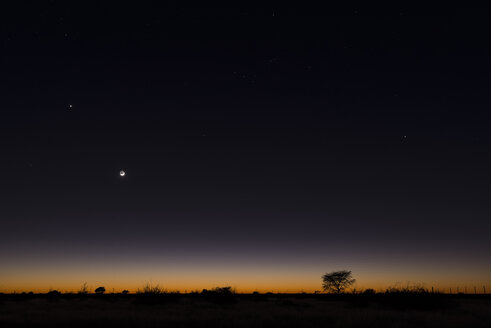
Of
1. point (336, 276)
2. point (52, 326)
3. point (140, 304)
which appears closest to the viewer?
point (52, 326)

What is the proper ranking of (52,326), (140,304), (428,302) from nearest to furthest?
(52,326) < (428,302) < (140,304)

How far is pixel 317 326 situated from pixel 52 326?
12987 millimetres

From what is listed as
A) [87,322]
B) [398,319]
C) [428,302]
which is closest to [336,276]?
[428,302]

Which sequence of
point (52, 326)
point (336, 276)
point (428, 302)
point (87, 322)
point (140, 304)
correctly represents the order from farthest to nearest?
point (336, 276), point (140, 304), point (428, 302), point (87, 322), point (52, 326)

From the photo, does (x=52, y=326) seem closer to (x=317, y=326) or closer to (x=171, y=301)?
(x=317, y=326)

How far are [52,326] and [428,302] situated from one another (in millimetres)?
27105

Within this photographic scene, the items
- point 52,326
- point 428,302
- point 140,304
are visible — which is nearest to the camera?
point 52,326

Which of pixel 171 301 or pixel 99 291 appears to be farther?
pixel 99 291

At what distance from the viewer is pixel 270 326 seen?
1955cm

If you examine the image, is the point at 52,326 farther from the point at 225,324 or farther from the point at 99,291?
the point at 99,291

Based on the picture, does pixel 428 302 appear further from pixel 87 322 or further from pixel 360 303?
pixel 87 322

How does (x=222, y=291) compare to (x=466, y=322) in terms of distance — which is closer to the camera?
(x=466, y=322)

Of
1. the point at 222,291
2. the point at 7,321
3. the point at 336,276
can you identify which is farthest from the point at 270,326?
the point at 336,276

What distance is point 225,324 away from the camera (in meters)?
19.7
